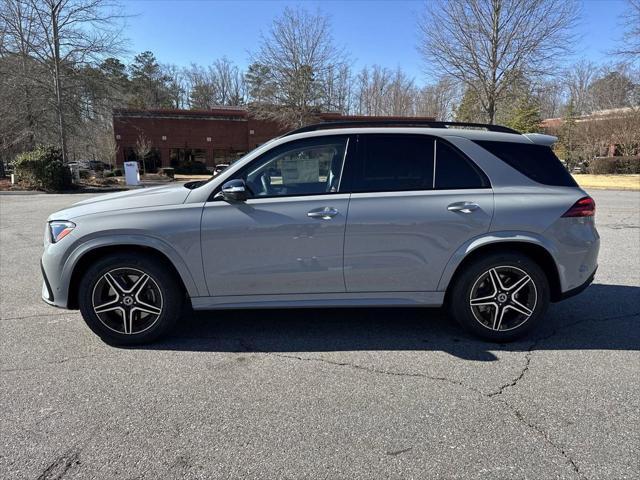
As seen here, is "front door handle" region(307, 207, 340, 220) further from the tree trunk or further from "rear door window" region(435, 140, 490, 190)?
the tree trunk

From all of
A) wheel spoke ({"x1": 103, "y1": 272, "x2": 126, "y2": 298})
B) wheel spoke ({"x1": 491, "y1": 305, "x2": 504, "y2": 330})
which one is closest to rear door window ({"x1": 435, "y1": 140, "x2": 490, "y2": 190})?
wheel spoke ({"x1": 491, "y1": 305, "x2": 504, "y2": 330})

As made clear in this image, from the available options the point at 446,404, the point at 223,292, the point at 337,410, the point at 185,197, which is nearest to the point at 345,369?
the point at 337,410

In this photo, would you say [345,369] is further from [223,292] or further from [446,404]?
[223,292]

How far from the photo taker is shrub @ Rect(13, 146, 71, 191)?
70.1 ft

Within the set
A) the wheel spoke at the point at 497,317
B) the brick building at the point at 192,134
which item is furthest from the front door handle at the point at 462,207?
the brick building at the point at 192,134

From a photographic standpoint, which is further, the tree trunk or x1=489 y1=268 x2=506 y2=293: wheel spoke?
the tree trunk

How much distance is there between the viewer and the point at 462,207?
353 cm

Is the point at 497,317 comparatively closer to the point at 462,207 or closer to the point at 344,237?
the point at 462,207

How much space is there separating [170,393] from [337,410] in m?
1.17

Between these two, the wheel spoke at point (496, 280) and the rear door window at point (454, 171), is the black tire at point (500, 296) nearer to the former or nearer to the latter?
the wheel spoke at point (496, 280)

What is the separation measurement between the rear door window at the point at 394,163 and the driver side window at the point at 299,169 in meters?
0.19

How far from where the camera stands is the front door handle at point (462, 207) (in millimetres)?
3520

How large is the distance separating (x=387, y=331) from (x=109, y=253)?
257 cm

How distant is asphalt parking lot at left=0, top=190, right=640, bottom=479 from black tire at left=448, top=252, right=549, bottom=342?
0.17m
